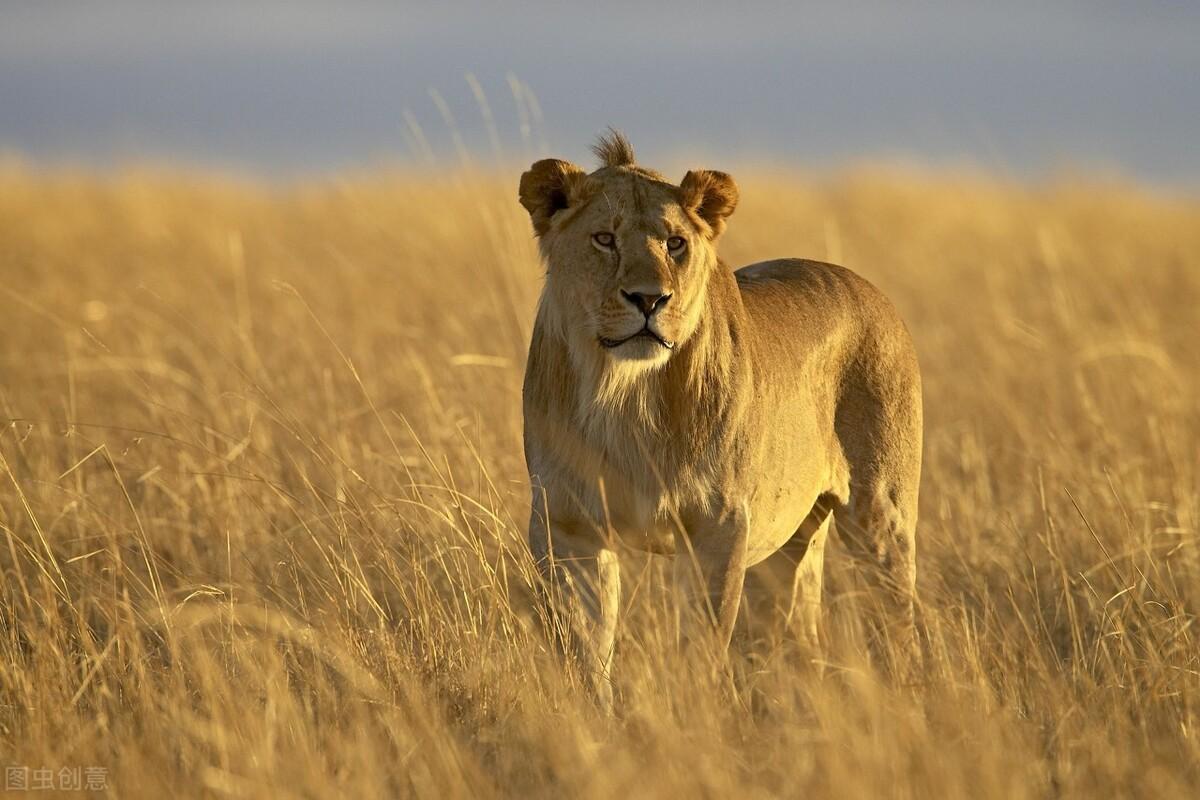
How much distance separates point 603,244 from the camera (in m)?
4.10

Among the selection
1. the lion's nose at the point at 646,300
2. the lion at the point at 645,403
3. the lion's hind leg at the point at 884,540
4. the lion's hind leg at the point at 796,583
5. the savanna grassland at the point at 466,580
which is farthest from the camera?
the lion's hind leg at the point at 796,583

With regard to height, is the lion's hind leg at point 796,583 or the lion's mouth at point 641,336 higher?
the lion's mouth at point 641,336

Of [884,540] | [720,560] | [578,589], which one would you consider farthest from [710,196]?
[884,540]

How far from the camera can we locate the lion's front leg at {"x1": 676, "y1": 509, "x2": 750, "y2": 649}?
165 inches

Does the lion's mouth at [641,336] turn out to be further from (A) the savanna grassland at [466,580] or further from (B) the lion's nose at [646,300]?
(A) the savanna grassland at [466,580]

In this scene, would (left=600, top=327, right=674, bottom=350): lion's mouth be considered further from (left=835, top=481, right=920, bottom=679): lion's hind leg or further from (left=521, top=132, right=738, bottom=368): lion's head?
(left=835, top=481, right=920, bottom=679): lion's hind leg

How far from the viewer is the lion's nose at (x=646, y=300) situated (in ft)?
12.8

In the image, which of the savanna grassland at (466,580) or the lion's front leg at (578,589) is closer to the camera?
the savanna grassland at (466,580)

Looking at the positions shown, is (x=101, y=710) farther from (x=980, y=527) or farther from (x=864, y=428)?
(x=980, y=527)

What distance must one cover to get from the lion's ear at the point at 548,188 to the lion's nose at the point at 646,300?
45cm

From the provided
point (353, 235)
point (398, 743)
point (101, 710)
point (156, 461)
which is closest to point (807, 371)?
point (398, 743)

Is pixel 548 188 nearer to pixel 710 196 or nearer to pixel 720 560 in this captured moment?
pixel 710 196

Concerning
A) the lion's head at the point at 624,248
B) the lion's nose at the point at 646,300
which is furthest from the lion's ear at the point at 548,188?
the lion's nose at the point at 646,300

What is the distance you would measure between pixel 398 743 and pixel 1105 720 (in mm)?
1872
